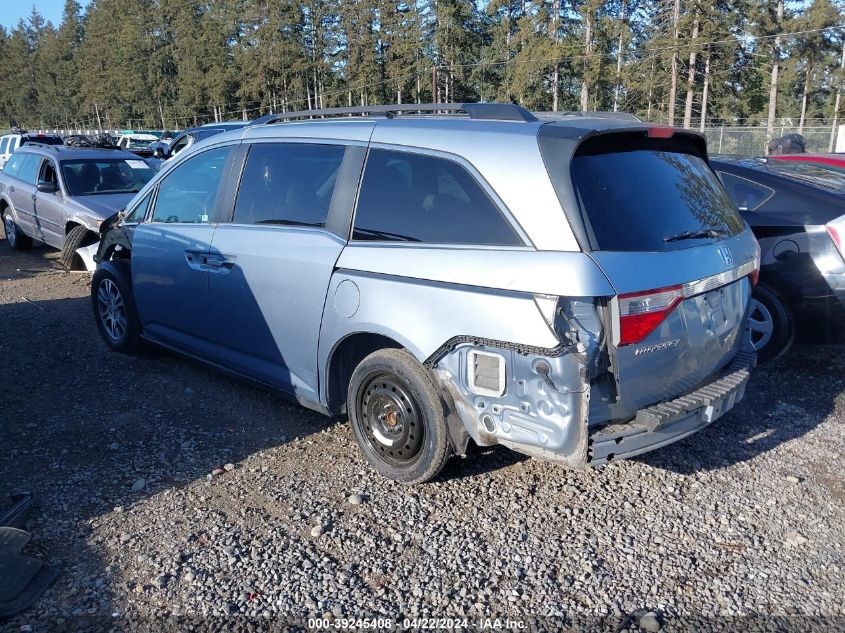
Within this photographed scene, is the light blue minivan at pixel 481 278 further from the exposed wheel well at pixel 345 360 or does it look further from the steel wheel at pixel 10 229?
the steel wheel at pixel 10 229

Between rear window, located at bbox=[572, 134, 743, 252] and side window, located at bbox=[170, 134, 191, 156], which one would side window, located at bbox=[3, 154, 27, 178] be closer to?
side window, located at bbox=[170, 134, 191, 156]

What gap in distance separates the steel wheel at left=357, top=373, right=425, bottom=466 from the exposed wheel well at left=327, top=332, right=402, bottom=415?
8.2 inches

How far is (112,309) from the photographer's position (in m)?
6.09

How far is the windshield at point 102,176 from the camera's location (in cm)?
979

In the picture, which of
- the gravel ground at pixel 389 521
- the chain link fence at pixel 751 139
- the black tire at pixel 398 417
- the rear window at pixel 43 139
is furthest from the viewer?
the chain link fence at pixel 751 139

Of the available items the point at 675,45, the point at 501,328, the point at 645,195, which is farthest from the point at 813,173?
Result: the point at 675,45

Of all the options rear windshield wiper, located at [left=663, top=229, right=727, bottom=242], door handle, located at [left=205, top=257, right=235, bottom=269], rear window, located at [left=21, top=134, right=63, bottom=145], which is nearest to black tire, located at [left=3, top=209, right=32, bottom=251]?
door handle, located at [left=205, top=257, right=235, bottom=269]

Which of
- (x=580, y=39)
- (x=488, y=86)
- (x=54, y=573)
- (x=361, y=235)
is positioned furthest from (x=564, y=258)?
(x=488, y=86)

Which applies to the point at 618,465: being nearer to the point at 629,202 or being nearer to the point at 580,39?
the point at 629,202

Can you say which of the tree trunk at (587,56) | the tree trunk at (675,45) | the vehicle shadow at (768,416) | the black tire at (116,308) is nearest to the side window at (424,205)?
the vehicle shadow at (768,416)

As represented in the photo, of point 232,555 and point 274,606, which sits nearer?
point 274,606

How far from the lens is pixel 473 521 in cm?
350

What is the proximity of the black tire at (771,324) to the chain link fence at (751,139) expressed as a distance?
25.8 m

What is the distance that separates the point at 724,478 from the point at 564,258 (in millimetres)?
1903
